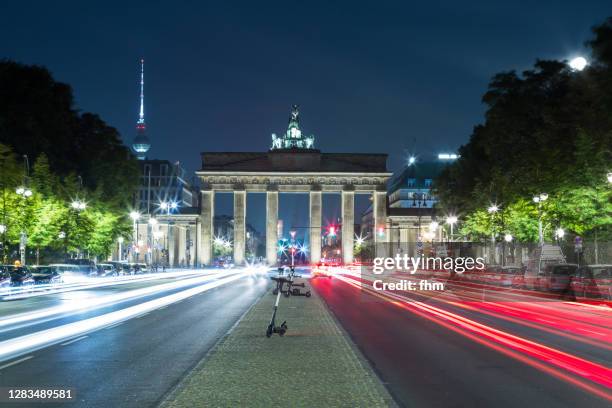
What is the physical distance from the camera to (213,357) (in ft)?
47.5

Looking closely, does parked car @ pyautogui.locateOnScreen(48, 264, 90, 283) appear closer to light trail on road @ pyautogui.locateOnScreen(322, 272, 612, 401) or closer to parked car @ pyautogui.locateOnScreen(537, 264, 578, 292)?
parked car @ pyautogui.locateOnScreen(537, 264, 578, 292)

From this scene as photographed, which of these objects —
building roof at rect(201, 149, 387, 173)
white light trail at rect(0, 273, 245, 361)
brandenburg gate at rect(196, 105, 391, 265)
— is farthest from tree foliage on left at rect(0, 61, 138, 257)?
building roof at rect(201, 149, 387, 173)

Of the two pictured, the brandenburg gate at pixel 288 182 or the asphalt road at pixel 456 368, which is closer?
the asphalt road at pixel 456 368

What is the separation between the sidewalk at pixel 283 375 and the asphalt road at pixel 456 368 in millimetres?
525

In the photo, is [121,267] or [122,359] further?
[121,267]

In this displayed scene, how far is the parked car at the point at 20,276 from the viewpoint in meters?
44.2

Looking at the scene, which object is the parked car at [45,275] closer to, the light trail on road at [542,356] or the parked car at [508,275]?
the light trail on road at [542,356]

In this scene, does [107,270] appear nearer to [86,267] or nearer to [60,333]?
[86,267]

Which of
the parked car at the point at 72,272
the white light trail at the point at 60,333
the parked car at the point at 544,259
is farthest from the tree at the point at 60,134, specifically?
the white light trail at the point at 60,333

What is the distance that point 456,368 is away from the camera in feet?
44.8

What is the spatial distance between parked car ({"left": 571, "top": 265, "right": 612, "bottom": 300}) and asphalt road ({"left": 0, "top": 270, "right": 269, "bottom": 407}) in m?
21.1

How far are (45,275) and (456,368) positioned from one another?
131 ft

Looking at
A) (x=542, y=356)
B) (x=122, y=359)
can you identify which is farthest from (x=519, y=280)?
(x=122, y=359)

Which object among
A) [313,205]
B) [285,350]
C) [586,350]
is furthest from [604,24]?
[313,205]
